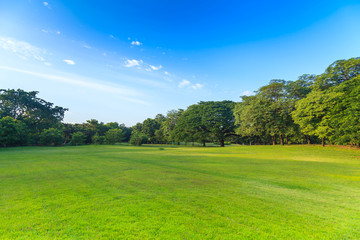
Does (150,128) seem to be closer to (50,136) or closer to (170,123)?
(170,123)

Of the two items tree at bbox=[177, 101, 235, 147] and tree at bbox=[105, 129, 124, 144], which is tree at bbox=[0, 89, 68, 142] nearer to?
tree at bbox=[105, 129, 124, 144]

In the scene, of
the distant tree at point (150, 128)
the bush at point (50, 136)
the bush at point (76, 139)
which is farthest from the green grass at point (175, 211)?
the distant tree at point (150, 128)

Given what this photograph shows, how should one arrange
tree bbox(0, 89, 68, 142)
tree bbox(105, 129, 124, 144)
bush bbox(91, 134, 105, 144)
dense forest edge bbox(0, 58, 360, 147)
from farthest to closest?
tree bbox(105, 129, 124, 144)
bush bbox(91, 134, 105, 144)
tree bbox(0, 89, 68, 142)
dense forest edge bbox(0, 58, 360, 147)

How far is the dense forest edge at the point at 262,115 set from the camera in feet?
72.3

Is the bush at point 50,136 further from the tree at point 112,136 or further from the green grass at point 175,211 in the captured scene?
the green grass at point 175,211

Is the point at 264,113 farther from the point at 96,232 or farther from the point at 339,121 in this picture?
the point at 96,232

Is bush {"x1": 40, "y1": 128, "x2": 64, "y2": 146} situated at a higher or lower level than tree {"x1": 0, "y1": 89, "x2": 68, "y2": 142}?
lower

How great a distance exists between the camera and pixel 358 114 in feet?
59.5

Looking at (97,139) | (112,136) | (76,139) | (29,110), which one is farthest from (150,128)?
(29,110)

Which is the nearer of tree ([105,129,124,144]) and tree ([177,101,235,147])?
tree ([177,101,235,147])

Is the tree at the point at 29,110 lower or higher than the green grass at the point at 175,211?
higher

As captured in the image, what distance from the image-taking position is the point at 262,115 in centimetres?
3028

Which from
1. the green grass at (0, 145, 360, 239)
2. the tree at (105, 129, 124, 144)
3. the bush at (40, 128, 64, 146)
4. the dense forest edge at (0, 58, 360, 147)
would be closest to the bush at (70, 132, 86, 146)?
the dense forest edge at (0, 58, 360, 147)

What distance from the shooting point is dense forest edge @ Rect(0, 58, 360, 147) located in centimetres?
2205
